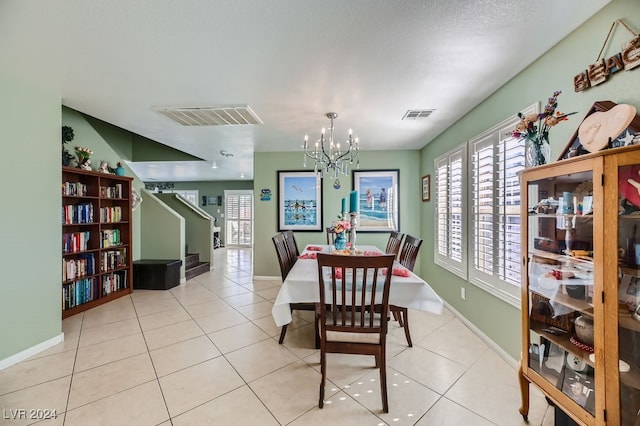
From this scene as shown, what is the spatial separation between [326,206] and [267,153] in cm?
150

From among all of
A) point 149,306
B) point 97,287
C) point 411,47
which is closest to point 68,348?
point 149,306

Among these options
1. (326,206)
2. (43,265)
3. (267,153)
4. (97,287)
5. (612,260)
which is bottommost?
(97,287)

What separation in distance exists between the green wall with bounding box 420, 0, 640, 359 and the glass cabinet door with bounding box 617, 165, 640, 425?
0.59m

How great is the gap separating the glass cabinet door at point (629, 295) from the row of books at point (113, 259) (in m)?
5.07

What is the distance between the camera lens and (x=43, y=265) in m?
2.39

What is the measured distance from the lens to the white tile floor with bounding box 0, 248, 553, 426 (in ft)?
5.34

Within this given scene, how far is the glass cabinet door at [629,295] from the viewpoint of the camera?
108 centimetres

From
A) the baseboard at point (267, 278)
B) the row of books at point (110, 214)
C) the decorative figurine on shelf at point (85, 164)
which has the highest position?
the decorative figurine on shelf at point (85, 164)

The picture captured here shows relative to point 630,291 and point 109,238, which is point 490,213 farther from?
point 109,238

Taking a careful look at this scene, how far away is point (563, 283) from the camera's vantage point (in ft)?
4.65

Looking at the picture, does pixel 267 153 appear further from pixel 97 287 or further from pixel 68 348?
pixel 68 348

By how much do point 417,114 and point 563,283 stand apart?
2188 millimetres

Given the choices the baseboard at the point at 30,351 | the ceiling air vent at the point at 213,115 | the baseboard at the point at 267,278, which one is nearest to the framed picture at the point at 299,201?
the baseboard at the point at 267,278

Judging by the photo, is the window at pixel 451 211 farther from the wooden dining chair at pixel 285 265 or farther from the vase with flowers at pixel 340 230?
the wooden dining chair at pixel 285 265
